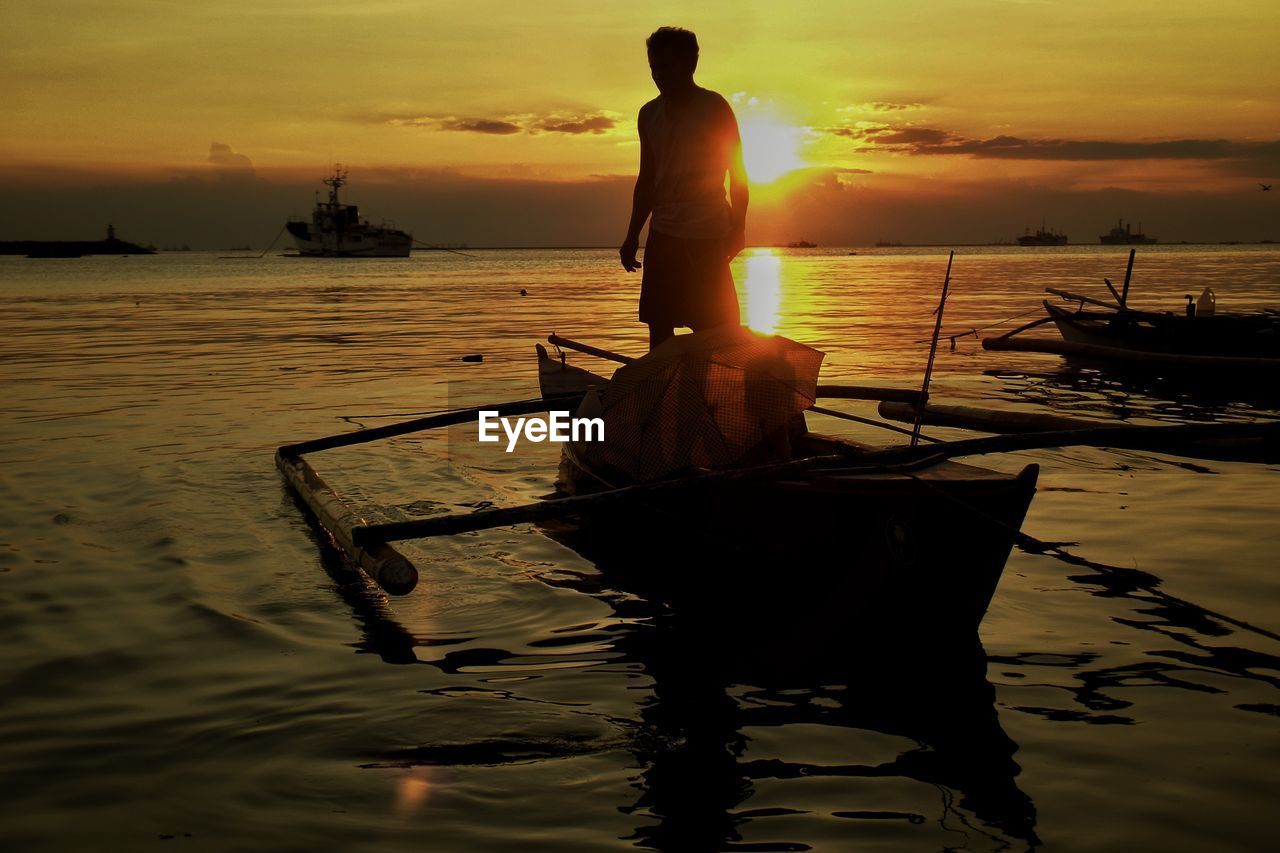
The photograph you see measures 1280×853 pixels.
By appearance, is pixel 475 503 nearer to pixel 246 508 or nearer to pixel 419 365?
pixel 246 508

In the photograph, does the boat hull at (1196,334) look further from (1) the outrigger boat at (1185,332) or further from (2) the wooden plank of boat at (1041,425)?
(2) the wooden plank of boat at (1041,425)

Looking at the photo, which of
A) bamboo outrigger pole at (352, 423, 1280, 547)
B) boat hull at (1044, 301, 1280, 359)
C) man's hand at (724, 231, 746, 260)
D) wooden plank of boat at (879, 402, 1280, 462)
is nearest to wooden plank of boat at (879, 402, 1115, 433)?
wooden plank of boat at (879, 402, 1280, 462)

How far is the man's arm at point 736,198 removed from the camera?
25.3ft

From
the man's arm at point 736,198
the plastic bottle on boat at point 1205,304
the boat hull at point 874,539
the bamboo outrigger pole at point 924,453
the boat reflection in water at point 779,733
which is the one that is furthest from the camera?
the plastic bottle on boat at point 1205,304

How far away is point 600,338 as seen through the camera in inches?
1013

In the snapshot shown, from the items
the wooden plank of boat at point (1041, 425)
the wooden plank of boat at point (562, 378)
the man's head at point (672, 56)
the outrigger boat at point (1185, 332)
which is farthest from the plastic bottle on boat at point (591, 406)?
the outrigger boat at point (1185, 332)

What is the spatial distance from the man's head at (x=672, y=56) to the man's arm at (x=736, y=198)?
0.57m

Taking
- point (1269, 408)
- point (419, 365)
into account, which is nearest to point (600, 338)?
point (419, 365)

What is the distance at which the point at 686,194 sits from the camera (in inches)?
303

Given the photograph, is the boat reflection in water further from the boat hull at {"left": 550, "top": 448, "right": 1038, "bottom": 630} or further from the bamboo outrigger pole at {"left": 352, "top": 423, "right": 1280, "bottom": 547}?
the bamboo outrigger pole at {"left": 352, "top": 423, "right": 1280, "bottom": 547}

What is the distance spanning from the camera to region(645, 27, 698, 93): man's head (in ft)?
24.0

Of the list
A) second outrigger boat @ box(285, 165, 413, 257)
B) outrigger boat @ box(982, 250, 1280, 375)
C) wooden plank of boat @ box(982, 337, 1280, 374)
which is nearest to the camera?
wooden plank of boat @ box(982, 337, 1280, 374)

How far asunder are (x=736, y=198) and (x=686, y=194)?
1.33 feet

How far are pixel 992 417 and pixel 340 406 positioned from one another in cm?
973
